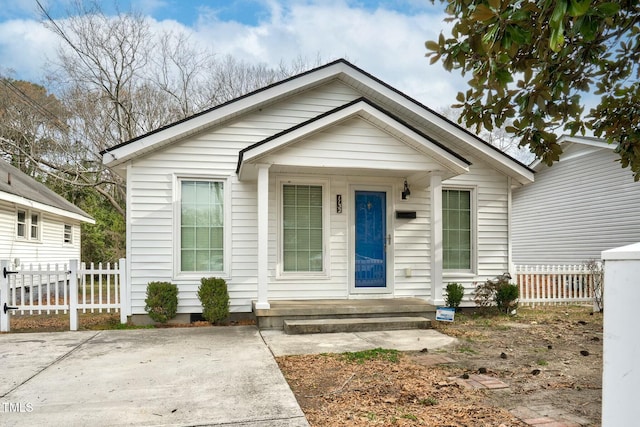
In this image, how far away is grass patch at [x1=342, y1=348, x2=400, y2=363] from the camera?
16.1 feet

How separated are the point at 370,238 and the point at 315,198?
1.40 m

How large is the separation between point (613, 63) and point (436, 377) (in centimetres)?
364

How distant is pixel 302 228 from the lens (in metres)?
8.05

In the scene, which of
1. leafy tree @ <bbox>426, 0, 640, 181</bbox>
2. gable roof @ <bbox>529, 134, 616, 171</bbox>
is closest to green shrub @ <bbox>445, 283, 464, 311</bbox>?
leafy tree @ <bbox>426, 0, 640, 181</bbox>

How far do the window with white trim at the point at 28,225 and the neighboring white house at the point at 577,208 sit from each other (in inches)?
690

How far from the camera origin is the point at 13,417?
3.33 metres

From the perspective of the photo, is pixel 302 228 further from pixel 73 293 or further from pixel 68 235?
pixel 68 235

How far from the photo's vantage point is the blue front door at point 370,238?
826 centimetres

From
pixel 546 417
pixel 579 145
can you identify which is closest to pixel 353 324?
pixel 546 417

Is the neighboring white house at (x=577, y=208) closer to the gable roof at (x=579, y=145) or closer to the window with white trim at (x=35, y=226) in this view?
the gable roof at (x=579, y=145)

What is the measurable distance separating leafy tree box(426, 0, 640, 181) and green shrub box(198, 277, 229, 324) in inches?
203

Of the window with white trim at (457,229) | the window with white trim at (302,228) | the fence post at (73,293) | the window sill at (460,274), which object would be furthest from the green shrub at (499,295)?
the fence post at (73,293)

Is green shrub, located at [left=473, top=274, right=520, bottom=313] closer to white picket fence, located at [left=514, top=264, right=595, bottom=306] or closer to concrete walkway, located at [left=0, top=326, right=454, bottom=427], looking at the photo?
white picket fence, located at [left=514, top=264, right=595, bottom=306]

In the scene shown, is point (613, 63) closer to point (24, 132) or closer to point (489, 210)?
point (489, 210)
